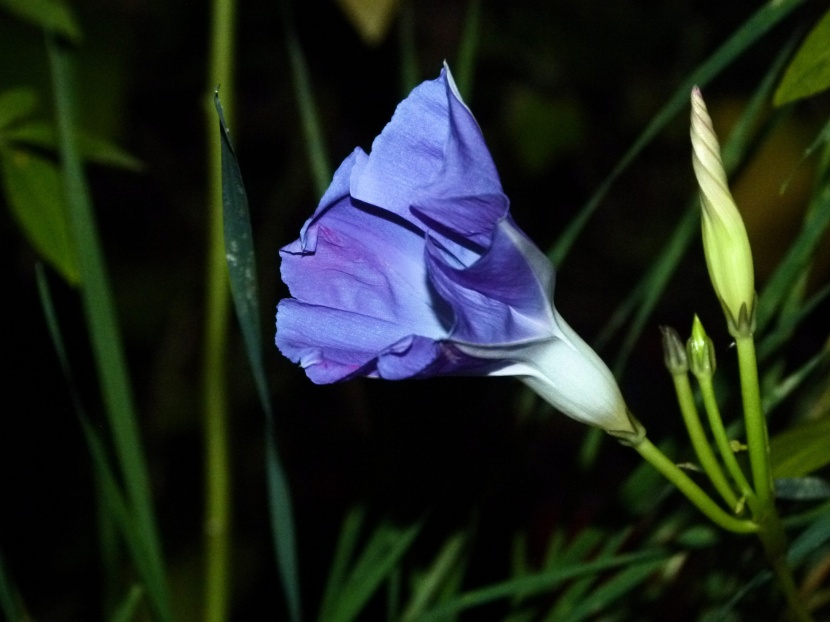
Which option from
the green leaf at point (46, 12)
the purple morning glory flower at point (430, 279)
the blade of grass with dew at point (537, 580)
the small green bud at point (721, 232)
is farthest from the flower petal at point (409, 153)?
the green leaf at point (46, 12)

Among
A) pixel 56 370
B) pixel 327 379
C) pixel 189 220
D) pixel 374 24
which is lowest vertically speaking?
pixel 56 370

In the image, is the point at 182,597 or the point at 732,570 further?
the point at 182,597

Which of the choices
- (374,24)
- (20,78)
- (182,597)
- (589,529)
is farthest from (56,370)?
(589,529)

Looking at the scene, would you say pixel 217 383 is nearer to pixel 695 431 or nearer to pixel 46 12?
pixel 46 12

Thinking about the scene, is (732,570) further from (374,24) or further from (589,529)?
(374,24)

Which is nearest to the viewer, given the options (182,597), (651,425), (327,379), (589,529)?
(327,379)

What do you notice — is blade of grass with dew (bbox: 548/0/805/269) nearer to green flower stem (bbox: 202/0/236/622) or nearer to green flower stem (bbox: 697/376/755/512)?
green flower stem (bbox: 697/376/755/512)

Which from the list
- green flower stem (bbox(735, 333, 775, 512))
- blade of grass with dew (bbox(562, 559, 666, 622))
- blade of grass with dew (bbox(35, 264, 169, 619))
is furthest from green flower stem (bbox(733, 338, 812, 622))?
blade of grass with dew (bbox(35, 264, 169, 619))

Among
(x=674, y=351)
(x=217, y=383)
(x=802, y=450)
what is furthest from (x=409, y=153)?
(x=217, y=383)
